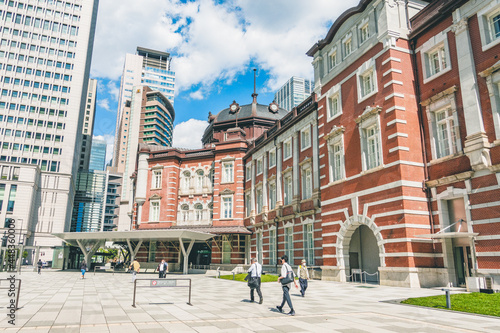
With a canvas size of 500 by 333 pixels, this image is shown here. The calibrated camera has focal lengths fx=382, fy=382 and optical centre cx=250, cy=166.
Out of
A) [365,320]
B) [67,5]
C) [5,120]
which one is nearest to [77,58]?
[67,5]

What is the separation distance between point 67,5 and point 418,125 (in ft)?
298

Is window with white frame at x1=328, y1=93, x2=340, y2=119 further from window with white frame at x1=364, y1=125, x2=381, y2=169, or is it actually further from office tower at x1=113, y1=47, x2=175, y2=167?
office tower at x1=113, y1=47, x2=175, y2=167

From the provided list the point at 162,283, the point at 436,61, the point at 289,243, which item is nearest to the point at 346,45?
the point at 436,61

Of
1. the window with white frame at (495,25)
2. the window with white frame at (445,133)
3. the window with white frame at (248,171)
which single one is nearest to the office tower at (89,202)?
the window with white frame at (248,171)

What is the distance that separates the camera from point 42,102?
81.2 meters

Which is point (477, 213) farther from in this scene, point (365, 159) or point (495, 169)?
point (365, 159)

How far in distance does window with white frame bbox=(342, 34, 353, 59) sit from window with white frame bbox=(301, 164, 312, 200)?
8897 mm

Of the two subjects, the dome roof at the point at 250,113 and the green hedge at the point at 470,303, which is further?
the dome roof at the point at 250,113

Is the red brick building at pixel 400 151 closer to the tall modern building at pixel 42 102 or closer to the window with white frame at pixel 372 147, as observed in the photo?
the window with white frame at pixel 372 147

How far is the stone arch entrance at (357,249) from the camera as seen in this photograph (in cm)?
2350

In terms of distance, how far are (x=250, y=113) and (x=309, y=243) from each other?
2472 centimetres

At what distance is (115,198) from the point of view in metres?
154

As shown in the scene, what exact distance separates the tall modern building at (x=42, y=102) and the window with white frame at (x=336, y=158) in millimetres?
65042

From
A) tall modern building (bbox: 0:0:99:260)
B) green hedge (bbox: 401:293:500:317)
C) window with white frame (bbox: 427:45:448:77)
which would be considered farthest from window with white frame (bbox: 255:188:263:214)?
tall modern building (bbox: 0:0:99:260)
